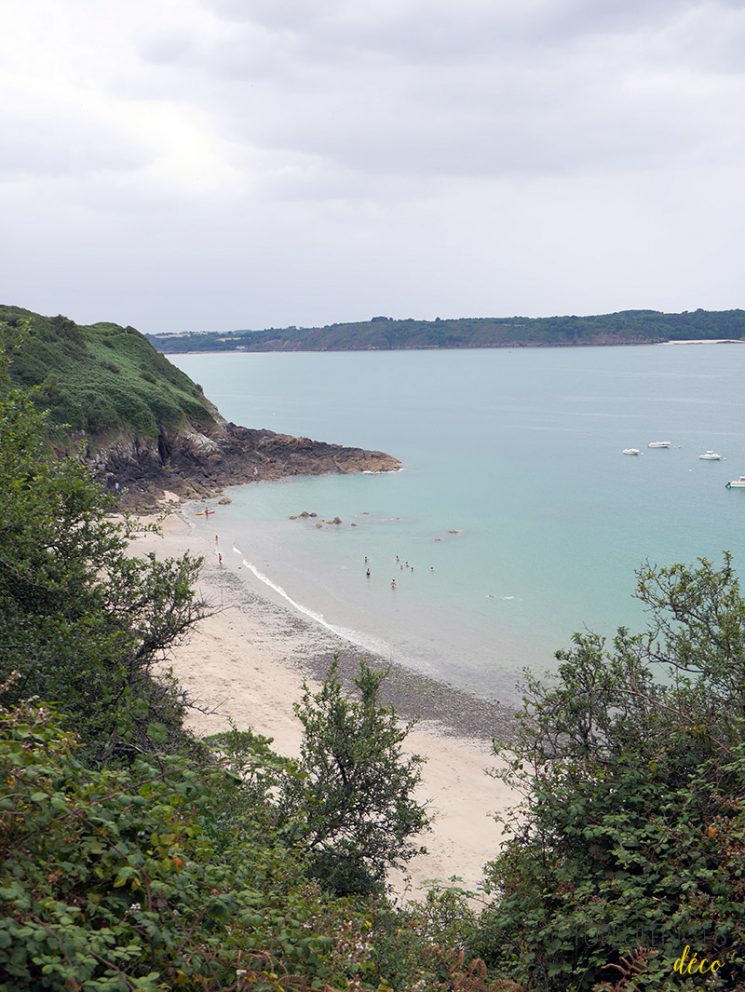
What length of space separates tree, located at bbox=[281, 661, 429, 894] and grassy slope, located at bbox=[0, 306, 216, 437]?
41.4 meters

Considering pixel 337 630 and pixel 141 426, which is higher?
pixel 141 426

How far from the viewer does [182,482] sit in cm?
6288

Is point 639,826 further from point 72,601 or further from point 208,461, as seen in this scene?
point 208,461

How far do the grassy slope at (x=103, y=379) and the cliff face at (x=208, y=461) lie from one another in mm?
1638

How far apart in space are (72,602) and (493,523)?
45698mm

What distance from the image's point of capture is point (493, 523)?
5538cm

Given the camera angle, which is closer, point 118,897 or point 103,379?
point 118,897

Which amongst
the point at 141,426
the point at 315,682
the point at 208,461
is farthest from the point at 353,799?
the point at 208,461

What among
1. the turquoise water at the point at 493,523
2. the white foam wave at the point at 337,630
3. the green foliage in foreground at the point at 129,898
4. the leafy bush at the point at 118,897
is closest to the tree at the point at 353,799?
the green foliage in foreground at the point at 129,898

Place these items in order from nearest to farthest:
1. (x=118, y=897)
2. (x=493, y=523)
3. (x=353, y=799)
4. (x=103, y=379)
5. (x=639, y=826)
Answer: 1. (x=118, y=897)
2. (x=639, y=826)
3. (x=353, y=799)
4. (x=493, y=523)
5. (x=103, y=379)

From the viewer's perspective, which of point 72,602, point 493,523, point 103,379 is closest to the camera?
point 72,602

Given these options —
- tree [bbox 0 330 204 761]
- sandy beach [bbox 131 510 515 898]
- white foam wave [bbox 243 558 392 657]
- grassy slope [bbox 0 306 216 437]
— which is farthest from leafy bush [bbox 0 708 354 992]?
grassy slope [bbox 0 306 216 437]

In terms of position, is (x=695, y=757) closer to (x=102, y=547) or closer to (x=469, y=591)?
(x=102, y=547)

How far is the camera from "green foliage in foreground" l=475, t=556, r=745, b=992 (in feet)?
25.2
